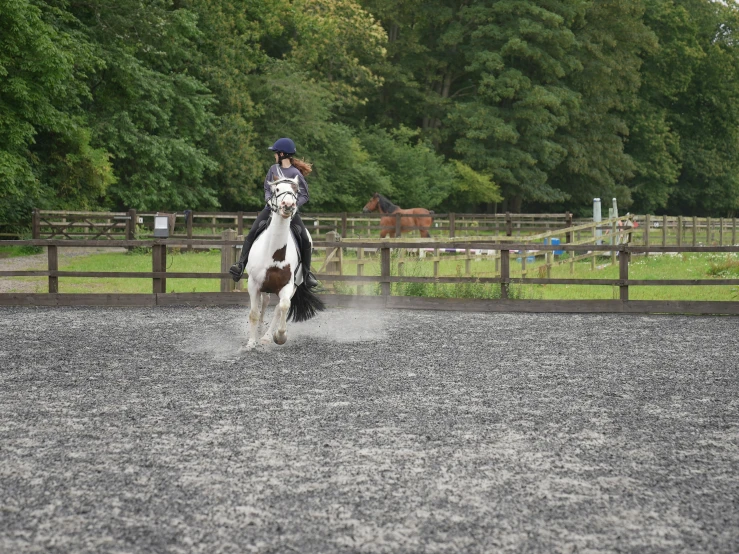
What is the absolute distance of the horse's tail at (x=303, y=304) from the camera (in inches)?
480

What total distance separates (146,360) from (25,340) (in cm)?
247

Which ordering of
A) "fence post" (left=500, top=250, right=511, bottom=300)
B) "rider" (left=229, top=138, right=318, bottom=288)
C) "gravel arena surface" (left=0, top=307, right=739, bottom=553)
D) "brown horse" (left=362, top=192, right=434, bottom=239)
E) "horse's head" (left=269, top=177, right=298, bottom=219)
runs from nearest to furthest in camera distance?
"gravel arena surface" (left=0, top=307, right=739, bottom=553) → "horse's head" (left=269, top=177, right=298, bottom=219) → "rider" (left=229, top=138, right=318, bottom=288) → "fence post" (left=500, top=250, right=511, bottom=300) → "brown horse" (left=362, top=192, right=434, bottom=239)

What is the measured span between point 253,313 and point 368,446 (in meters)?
5.08

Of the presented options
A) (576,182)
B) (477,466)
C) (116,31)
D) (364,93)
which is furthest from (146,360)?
(576,182)

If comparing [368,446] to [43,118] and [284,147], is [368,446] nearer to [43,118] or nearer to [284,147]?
[284,147]

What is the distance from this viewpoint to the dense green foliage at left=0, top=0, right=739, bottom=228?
3125cm

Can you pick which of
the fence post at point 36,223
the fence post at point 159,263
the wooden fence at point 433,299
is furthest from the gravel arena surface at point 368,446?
the fence post at point 36,223

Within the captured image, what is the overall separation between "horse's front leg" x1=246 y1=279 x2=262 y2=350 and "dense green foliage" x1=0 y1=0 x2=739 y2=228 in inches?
648

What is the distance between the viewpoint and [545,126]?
5328cm

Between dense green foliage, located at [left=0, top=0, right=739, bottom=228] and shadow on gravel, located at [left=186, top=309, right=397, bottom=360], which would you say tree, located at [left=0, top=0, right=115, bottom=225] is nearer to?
dense green foliage, located at [left=0, top=0, right=739, bottom=228]

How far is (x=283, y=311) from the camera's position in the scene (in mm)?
11305

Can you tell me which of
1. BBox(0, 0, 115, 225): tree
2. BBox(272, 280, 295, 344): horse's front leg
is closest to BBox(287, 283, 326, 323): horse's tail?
BBox(272, 280, 295, 344): horse's front leg

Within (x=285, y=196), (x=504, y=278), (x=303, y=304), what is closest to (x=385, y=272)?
(x=504, y=278)

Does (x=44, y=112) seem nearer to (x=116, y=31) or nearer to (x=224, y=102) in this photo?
(x=116, y=31)
